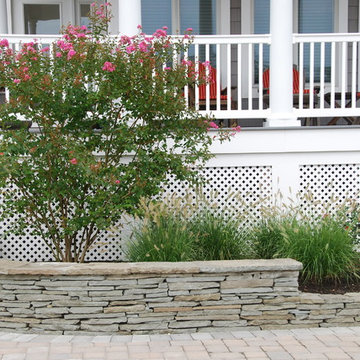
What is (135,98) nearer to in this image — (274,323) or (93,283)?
(93,283)

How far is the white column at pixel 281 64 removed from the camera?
6.95 meters

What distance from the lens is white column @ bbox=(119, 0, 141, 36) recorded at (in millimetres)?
6828

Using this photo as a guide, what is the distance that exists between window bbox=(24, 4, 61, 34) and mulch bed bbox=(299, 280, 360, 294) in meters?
6.91

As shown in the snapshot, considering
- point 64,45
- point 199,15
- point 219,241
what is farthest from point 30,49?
point 199,15

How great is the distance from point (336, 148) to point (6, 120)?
13.0 ft

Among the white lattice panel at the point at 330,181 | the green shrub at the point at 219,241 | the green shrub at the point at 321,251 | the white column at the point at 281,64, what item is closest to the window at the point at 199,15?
the white column at the point at 281,64

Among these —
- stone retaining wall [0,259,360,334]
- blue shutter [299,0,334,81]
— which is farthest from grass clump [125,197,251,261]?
blue shutter [299,0,334,81]

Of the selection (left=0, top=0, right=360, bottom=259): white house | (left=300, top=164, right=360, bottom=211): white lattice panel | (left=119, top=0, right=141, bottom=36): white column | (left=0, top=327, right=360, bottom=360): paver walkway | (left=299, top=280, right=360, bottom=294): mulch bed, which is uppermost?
(left=119, top=0, right=141, bottom=36): white column

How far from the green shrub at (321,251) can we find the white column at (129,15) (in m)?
3.16

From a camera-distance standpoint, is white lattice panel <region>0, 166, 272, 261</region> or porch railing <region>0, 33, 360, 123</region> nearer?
white lattice panel <region>0, 166, 272, 261</region>

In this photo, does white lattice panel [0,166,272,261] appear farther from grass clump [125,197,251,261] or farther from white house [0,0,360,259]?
grass clump [125,197,251,261]

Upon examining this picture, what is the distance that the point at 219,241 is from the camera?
5.78m

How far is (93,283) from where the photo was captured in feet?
16.1

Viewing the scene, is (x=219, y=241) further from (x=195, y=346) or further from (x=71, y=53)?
(x=71, y=53)
